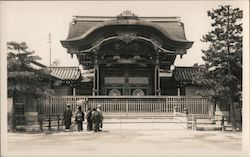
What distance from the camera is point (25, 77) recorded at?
11641mm

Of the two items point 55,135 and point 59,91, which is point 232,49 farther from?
point 59,91

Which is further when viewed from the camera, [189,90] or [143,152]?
[189,90]

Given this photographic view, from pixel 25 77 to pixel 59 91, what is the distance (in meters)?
4.89

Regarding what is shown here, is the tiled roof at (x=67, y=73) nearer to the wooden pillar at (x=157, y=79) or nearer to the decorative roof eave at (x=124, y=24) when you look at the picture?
the decorative roof eave at (x=124, y=24)

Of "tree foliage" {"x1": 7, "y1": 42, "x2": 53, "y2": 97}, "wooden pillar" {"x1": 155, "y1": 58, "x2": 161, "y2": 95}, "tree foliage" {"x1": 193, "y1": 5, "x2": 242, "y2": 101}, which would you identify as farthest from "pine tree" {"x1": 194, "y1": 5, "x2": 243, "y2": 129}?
"tree foliage" {"x1": 7, "y1": 42, "x2": 53, "y2": 97}

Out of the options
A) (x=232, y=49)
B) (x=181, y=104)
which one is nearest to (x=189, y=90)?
(x=181, y=104)

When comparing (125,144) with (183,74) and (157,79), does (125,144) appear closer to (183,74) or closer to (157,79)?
(157,79)

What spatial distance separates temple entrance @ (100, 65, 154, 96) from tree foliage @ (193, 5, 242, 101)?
446 cm

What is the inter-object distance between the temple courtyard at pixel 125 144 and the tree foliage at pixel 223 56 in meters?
1.36

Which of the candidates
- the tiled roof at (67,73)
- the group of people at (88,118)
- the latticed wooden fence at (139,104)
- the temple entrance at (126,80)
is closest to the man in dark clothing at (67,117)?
the group of people at (88,118)

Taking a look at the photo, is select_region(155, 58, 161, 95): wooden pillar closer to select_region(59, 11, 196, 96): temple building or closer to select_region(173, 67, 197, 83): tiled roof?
select_region(59, 11, 196, 96): temple building

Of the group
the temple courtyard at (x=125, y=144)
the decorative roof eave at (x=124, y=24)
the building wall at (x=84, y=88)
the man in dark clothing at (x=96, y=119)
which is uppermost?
the decorative roof eave at (x=124, y=24)

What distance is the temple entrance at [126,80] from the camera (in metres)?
17.2

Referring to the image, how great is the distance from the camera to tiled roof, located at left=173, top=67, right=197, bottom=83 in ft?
55.0
